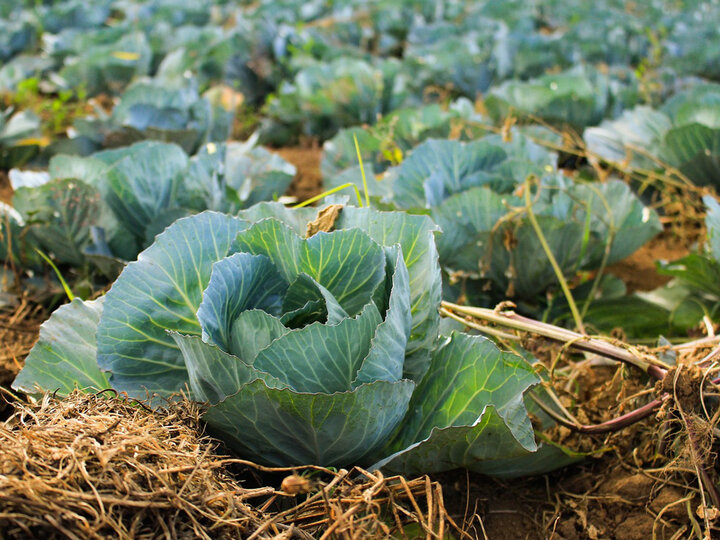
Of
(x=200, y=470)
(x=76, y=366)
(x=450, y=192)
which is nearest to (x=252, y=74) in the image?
(x=450, y=192)

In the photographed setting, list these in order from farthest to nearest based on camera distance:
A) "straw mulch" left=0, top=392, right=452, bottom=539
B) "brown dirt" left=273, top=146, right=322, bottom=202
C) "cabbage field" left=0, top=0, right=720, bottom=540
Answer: "brown dirt" left=273, top=146, right=322, bottom=202
"cabbage field" left=0, top=0, right=720, bottom=540
"straw mulch" left=0, top=392, right=452, bottom=539

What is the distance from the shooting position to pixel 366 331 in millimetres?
1392

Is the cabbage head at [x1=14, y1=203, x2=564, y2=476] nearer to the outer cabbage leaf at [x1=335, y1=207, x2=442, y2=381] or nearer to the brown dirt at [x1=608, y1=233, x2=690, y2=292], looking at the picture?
the outer cabbage leaf at [x1=335, y1=207, x2=442, y2=381]

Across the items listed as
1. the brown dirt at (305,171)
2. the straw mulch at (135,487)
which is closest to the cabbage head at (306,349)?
the straw mulch at (135,487)

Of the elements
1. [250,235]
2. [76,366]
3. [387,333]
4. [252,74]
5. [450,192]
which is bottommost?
[252,74]

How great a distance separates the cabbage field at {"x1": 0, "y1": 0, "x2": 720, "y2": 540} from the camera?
4.29ft

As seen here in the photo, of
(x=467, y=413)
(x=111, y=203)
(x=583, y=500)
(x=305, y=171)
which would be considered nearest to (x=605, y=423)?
(x=583, y=500)

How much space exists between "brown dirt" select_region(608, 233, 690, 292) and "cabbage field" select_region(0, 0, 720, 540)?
0.02 metres

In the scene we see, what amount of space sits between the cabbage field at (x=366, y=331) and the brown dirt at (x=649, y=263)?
2cm

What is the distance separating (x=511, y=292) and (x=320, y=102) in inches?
101

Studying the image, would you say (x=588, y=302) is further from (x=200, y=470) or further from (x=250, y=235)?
(x=200, y=470)

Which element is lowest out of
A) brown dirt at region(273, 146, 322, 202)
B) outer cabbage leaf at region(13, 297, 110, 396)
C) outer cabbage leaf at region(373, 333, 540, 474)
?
brown dirt at region(273, 146, 322, 202)

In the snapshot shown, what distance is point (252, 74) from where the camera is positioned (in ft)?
18.9

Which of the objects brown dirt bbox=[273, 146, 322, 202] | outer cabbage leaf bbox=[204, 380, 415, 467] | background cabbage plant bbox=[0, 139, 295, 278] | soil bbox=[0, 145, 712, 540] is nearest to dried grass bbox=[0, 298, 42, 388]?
soil bbox=[0, 145, 712, 540]
